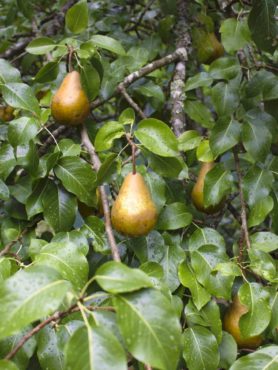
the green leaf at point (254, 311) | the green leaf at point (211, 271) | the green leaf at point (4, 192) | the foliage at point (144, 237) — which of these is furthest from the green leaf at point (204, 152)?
the green leaf at point (4, 192)

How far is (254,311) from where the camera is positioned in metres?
0.94

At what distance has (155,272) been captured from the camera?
3.00 ft

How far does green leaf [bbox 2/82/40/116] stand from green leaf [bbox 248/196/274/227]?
525 mm

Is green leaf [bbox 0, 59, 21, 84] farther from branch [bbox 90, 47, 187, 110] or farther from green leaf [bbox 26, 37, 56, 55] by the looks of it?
branch [bbox 90, 47, 187, 110]

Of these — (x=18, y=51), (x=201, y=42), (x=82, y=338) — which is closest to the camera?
(x=82, y=338)

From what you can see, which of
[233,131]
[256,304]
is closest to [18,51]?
[233,131]

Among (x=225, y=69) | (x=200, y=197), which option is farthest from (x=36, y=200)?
(x=225, y=69)

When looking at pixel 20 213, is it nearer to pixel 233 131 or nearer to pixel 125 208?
pixel 125 208

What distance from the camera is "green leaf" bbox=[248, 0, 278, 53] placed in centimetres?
119

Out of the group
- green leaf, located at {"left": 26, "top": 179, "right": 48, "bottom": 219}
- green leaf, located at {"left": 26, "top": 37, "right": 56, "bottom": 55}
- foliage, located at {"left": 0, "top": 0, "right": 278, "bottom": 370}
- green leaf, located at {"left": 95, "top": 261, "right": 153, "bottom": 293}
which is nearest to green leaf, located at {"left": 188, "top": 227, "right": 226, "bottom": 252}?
foliage, located at {"left": 0, "top": 0, "right": 278, "bottom": 370}

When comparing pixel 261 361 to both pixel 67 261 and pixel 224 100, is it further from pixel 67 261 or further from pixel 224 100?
pixel 224 100

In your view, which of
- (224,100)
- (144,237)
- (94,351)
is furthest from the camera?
(224,100)

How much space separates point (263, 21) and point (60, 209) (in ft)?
2.14

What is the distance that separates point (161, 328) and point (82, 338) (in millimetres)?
94
